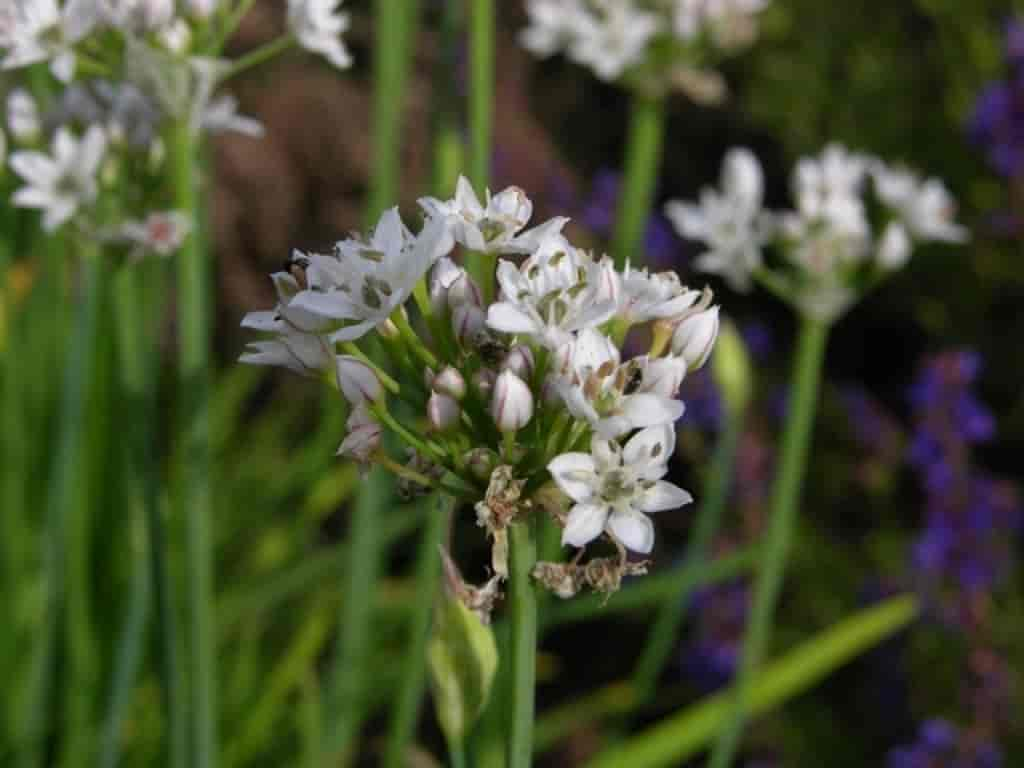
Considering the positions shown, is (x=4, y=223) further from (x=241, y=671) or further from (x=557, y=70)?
(x=557, y=70)

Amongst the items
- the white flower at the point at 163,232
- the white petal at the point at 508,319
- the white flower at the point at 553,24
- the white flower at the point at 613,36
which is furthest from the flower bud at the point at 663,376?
the white flower at the point at 553,24

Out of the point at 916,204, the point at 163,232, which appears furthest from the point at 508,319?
the point at 916,204

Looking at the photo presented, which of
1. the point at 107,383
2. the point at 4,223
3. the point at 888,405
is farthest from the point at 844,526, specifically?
the point at 4,223

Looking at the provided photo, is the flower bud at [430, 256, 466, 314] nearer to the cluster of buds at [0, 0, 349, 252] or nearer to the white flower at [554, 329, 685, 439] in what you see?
the white flower at [554, 329, 685, 439]

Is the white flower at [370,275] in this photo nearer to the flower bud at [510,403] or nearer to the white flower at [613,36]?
the flower bud at [510,403]

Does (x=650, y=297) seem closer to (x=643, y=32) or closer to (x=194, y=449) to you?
(x=194, y=449)

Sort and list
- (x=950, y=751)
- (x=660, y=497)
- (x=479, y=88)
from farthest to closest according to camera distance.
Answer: (x=950, y=751), (x=479, y=88), (x=660, y=497)

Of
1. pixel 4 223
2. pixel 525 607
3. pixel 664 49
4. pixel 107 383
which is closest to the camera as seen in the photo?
pixel 525 607

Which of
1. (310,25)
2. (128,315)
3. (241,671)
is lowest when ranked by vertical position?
(241,671)
